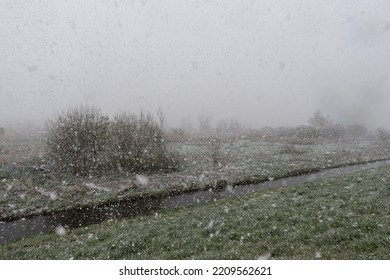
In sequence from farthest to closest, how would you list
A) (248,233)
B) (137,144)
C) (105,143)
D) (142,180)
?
(137,144) < (105,143) < (142,180) < (248,233)

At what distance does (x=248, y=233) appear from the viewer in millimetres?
8930

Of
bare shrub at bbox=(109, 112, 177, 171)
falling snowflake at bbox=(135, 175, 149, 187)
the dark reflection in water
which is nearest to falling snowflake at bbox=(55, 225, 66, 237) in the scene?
the dark reflection in water

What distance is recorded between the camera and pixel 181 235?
30.9 ft

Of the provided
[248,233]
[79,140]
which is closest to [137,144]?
[79,140]

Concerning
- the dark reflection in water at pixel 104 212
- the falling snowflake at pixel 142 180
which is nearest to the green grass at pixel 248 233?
the dark reflection in water at pixel 104 212

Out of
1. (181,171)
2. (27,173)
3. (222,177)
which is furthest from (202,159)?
(27,173)

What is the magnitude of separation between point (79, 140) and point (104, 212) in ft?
29.0

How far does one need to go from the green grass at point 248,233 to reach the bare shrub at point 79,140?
33.5ft

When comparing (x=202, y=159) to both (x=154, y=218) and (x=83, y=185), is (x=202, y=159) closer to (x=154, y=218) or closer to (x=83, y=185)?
(x=83, y=185)

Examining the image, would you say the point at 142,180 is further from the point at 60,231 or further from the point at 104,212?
the point at 60,231

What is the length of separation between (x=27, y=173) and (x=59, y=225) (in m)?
10.0

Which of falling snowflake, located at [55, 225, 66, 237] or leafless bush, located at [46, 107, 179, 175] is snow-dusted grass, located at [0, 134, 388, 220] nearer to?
leafless bush, located at [46, 107, 179, 175]

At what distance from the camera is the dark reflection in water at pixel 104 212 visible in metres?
11.9

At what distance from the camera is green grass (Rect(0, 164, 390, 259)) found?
7359mm
